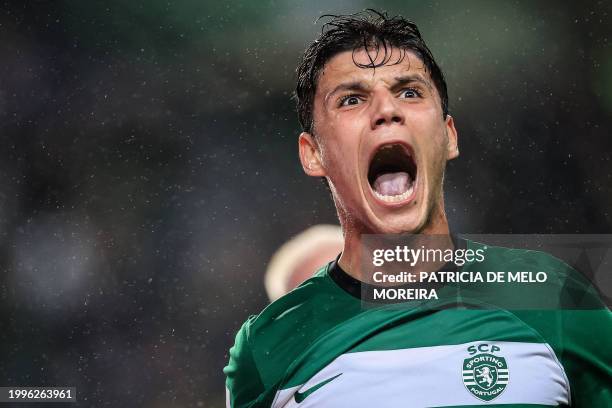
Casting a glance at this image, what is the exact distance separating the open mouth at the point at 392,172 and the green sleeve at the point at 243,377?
70 centimetres

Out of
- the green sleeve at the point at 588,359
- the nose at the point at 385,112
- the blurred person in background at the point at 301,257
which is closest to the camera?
the green sleeve at the point at 588,359

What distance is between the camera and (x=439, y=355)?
2.37m

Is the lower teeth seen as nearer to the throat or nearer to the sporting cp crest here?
the throat

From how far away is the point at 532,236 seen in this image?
10.8 ft

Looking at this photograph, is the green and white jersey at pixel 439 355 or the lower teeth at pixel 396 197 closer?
the green and white jersey at pixel 439 355

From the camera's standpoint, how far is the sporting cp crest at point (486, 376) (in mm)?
2303

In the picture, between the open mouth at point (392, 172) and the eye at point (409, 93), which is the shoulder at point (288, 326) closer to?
the open mouth at point (392, 172)

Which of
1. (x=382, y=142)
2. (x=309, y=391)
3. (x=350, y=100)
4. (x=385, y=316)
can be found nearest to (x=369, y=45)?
(x=350, y=100)

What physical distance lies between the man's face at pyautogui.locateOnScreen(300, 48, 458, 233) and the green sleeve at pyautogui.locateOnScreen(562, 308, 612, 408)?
0.57 m

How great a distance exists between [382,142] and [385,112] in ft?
0.34

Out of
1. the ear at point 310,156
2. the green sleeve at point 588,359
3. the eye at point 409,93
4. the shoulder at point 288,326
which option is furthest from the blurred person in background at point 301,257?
the green sleeve at point 588,359

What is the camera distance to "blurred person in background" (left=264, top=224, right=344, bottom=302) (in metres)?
3.19

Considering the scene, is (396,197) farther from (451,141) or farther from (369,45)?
(369,45)

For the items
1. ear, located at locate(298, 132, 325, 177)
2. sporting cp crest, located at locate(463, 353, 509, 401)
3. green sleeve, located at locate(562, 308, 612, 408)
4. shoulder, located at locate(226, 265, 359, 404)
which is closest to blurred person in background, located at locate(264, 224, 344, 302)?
shoulder, located at locate(226, 265, 359, 404)
